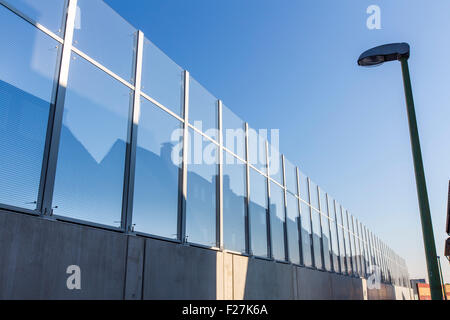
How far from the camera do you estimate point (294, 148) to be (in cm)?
1991

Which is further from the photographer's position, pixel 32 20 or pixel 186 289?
pixel 186 289

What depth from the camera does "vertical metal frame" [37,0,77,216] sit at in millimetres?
6262

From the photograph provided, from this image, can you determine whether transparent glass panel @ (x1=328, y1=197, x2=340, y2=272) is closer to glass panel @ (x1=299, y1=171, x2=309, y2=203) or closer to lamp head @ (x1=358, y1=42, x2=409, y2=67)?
glass panel @ (x1=299, y1=171, x2=309, y2=203)

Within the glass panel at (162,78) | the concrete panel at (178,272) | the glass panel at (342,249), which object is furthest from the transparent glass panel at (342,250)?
the glass panel at (162,78)

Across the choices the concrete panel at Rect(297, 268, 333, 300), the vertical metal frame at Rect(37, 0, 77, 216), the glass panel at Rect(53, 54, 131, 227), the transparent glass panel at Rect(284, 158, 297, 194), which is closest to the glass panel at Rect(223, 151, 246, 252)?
the glass panel at Rect(53, 54, 131, 227)

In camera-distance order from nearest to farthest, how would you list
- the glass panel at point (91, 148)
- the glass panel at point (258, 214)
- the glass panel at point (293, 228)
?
the glass panel at point (91, 148) → the glass panel at point (258, 214) → the glass panel at point (293, 228)

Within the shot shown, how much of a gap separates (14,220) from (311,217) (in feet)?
56.2

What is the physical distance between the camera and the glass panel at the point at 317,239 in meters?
20.8

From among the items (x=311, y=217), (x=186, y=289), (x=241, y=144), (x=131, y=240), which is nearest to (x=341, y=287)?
(x=311, y=217)

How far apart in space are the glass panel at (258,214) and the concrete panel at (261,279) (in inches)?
18.5

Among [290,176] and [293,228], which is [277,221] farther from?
[290,176]

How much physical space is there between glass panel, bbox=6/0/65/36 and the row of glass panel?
2 centimetres

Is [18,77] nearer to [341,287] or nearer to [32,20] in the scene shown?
[32,20]

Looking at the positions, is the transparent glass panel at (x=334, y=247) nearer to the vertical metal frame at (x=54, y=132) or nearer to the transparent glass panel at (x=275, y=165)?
the transparent glass panel at (x=275, y=165)
